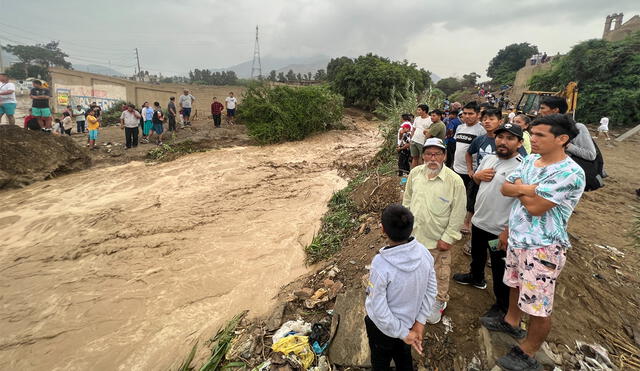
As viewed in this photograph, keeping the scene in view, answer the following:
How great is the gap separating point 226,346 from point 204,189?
5547 mm

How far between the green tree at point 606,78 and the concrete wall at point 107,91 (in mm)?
17780

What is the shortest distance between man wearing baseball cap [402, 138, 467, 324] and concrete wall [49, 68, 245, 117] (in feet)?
58.0

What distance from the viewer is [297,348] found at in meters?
2.53

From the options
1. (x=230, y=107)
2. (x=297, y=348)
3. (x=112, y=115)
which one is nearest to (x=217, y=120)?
(x=230, y=107)

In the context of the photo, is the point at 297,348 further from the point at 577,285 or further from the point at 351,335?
the point at 577,285

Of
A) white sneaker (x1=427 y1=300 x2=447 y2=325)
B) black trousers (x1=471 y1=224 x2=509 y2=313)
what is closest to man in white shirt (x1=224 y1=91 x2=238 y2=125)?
black trousers (x1=471 y1=224 x2=509 y2=313)

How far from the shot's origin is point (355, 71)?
2145 centimetres

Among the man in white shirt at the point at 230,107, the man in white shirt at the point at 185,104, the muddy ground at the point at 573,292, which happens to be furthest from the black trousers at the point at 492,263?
the man in white shirt at the point at 230,107

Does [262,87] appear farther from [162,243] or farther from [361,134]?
[162,243]

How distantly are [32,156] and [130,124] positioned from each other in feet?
9.25

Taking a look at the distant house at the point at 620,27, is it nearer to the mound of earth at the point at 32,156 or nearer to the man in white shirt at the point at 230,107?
the man in white shirt at the point at 230,107

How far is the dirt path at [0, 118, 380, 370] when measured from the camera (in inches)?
131

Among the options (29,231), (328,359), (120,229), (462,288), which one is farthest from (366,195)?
(29,231)

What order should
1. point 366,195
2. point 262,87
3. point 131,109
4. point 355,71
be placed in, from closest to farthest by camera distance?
point 366,195 < point 131,109 < point 262,87 < point 355,71
